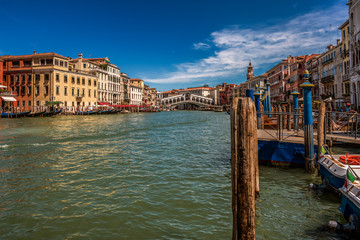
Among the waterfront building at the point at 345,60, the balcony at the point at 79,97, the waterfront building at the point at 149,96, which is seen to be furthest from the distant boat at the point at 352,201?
the waterfront building at the point at 149,96

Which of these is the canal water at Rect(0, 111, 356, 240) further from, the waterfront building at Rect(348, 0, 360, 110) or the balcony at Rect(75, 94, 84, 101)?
the balcony at Rect(75, 94, 84, 101)

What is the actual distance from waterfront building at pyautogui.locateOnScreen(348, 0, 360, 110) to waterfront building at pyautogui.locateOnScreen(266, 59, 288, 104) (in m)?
28.6

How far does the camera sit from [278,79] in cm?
5712

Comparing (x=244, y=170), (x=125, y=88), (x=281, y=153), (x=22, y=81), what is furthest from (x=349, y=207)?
(x=125, y=88)

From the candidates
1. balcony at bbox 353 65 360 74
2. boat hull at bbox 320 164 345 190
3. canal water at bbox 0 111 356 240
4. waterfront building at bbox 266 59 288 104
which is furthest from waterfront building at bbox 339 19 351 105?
waterfront building at bbox 266 59 288 104

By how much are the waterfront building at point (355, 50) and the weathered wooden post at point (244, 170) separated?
21399 mm

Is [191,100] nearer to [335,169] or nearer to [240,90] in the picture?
[240,90]

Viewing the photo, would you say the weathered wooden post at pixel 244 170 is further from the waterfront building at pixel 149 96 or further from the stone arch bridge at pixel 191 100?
the stone arch bridge at pixel 191 100

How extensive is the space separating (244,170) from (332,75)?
3255 centimetres

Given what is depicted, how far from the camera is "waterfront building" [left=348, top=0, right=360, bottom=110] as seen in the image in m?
20.1

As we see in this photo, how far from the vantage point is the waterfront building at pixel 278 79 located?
178 ft

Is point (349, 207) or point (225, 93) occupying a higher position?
point (225, 93)

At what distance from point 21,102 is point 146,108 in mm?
37355

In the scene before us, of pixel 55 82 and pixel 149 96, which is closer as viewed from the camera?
pixel 55 82
